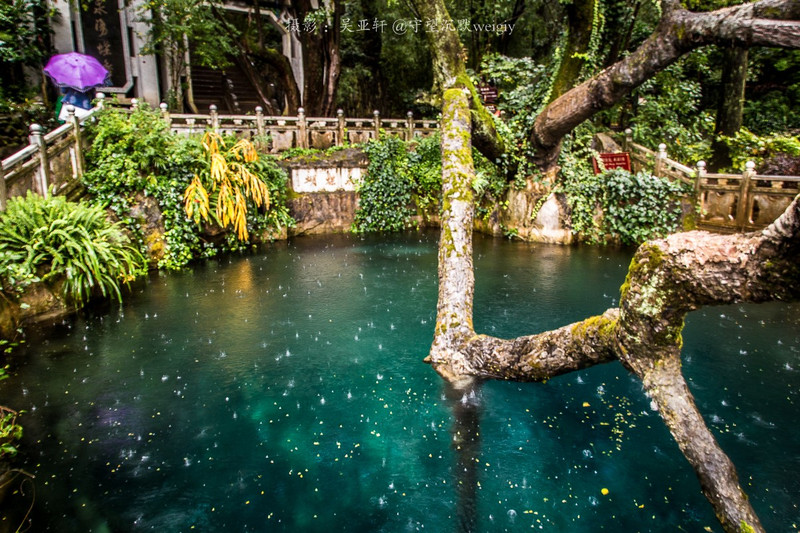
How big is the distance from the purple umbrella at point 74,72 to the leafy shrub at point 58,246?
6.70m

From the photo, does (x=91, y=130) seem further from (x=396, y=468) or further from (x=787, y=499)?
(x=787, y=499)

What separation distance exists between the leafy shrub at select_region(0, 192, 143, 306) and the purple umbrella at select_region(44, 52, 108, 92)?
22.0 ft

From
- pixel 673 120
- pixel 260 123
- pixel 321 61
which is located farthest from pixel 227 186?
→ pixel 673 120

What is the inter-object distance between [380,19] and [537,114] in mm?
12173

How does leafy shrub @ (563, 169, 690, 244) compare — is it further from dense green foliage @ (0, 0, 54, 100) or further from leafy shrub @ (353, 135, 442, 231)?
dense green foliage @ (0, 0, 54, 100)

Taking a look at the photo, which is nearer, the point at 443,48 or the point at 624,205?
the point at 443,48

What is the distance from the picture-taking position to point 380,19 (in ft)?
72.9

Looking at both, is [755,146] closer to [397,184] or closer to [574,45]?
[574,45]

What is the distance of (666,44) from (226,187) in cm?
1026

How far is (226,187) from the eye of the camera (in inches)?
492

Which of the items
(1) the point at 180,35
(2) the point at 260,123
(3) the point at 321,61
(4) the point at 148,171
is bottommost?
(4) the point at 148,171

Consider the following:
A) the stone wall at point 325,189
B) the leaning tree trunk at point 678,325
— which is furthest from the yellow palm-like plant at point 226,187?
the leaning tree trunk at point 678,325

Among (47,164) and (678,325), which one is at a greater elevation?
(47,164)

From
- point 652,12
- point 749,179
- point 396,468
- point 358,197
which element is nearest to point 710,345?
point 396,468
